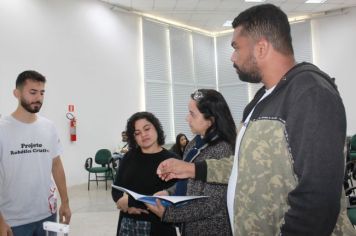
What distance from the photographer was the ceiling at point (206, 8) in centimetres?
895

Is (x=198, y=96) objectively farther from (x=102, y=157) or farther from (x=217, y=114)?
(x=102, y=157)

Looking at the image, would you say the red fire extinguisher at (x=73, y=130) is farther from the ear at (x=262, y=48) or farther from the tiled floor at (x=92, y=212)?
the ear at (x=262, y=48)

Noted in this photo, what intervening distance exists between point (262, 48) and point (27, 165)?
1808 mm

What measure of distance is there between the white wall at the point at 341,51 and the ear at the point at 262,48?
31.0ft

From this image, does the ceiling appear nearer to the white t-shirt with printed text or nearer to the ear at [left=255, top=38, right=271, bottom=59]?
the white t-shirt with printed text

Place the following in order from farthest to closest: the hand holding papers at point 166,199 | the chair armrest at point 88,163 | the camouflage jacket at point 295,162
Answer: the chair armrest at point 88,163 < the hand holding papers at point 166,199 < the camouflage jacket at point 295,162

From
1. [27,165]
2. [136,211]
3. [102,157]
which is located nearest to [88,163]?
[102,157]

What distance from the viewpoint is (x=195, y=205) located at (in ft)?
5.43

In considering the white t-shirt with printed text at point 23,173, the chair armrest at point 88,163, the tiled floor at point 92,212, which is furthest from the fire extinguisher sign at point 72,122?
the white t-shirt with printed text at point 23,173

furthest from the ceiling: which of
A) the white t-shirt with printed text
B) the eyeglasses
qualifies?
the eyeglasses

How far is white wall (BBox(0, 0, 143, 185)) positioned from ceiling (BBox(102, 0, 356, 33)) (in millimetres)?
622

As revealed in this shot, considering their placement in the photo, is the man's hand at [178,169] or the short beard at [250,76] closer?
the short beard at [250,76]

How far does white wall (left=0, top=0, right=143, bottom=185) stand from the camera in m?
6.86

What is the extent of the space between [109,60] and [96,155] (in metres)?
2.67
